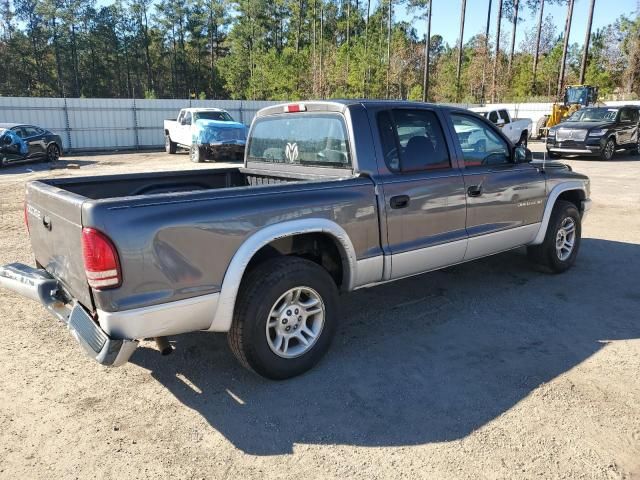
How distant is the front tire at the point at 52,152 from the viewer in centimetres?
1822

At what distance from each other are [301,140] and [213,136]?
14.2 m

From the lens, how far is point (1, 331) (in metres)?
4.22

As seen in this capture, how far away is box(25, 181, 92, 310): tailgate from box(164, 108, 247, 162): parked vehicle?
47.4 ft

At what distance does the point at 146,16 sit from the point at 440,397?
70.3 m

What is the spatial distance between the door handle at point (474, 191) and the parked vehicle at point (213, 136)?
47.2 feet

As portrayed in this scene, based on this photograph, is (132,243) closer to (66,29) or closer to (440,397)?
(440,397)

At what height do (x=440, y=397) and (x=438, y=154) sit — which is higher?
(x=438, y=154)

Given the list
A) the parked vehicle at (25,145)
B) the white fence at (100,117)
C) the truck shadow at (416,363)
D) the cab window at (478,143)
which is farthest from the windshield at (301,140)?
the white fence at (100,117)

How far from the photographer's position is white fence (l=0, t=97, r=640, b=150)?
915 inches

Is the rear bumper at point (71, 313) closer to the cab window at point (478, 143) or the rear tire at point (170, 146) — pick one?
the cab window at point (478, 143)

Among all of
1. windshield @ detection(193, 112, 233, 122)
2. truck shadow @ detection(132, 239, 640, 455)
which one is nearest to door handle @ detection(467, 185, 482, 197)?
truck shadow @ detection(132, 239, 640, 455)

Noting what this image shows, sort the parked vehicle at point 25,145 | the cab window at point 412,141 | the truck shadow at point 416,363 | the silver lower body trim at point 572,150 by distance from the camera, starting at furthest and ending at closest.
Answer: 1. the silver lower body trim at point 572,150
2. the parked vehicle at point 25,145
3. the cab window at point 412,141
4. the truck shadow at point 416,363

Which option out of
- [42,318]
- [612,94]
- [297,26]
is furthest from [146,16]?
[42,318]

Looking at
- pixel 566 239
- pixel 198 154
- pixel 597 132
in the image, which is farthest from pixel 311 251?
pixel 597 132
